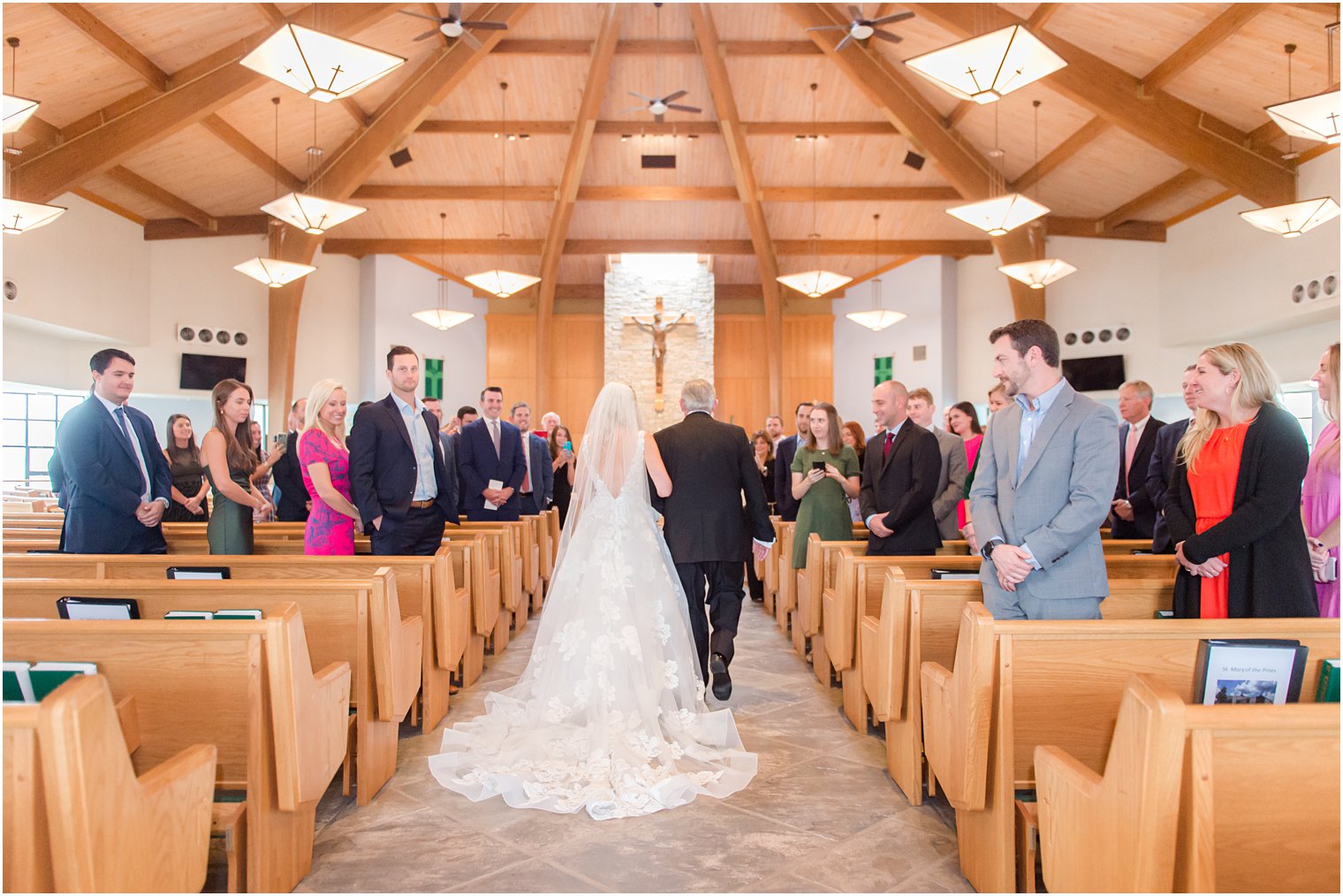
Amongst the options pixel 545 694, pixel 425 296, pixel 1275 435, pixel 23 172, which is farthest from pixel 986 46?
pixel 425 296

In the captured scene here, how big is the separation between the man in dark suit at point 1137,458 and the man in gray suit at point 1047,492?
226cm

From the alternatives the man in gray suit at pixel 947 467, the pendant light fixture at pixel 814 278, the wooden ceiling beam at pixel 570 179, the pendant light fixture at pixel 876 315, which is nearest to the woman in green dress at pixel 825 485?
the man in gray suit at pixel 947 467

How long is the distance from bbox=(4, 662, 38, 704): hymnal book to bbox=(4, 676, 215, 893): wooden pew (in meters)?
0.45

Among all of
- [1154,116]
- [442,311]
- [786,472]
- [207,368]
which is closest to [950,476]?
[786,472]

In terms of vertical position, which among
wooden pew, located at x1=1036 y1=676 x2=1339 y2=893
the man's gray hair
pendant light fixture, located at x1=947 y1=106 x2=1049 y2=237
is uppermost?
pendant light fixture, located at x1=947 y1=106 x2=1049 y2=237

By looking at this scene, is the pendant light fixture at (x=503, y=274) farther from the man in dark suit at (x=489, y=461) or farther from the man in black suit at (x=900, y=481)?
the man in black suit at (x=900, y=481)

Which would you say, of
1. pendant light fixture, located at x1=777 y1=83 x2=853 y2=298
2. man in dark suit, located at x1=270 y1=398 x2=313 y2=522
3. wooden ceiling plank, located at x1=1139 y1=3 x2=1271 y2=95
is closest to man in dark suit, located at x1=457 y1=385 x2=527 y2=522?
man in dark suit, located at x1=270 y1=398 x2=313 y2=522

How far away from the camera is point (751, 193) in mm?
13086

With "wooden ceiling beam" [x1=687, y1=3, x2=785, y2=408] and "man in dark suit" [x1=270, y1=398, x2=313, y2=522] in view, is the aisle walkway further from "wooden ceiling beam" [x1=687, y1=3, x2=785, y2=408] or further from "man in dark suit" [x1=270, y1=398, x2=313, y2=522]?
"wooden ceiling beam" [x1=687, y1=3, x2=785, y2=408]

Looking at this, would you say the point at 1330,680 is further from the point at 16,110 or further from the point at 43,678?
the point at 16,110

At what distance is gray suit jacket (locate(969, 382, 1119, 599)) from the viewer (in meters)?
2.60

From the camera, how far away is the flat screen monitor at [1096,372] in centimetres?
1263

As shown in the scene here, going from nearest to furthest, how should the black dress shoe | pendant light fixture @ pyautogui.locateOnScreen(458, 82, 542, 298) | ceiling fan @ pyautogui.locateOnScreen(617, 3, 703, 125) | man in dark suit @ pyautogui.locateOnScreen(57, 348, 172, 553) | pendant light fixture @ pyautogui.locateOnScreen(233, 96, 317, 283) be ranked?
1. man in dark suit @ pyautogui.locateOnScreen(57, 348, 172, 553)
2. the black dress shoe
3. ceiling fan @ pyautogui.locateOnScreen(617, 3, 703, 125)
4. pendant light fixture @ pyautogui.locateOnScreen(233, 96, 317, 283)
5. pendant light fixture @ pyautogui.locateOnScreen(458, 82, 542, 298)

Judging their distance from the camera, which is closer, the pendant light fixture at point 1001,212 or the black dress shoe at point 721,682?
the black dress shoe at point 721,682
